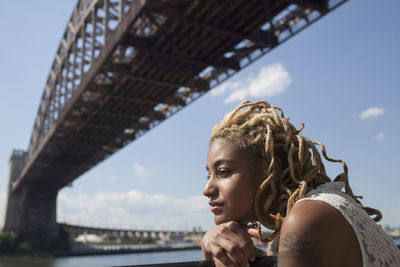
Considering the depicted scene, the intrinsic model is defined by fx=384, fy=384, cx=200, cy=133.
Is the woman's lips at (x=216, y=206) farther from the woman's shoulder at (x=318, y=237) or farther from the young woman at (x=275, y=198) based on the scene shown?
the woman's shoulder at (x=318, y=237)

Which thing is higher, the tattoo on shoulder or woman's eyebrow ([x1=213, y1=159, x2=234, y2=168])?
woman's eyebrow ([x1=213, y1=159, x2=234, y2=168])

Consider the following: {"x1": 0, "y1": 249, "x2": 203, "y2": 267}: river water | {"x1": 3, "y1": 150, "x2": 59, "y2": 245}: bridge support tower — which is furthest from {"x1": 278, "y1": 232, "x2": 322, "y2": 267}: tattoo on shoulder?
{"x1": 3, "y1": 150, "x2": 59, "y2": 245}: bridge support tower

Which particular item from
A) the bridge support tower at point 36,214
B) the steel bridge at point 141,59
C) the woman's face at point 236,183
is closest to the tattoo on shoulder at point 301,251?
the woman's face at point 236,183

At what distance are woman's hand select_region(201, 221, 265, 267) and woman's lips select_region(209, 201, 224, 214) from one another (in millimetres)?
111

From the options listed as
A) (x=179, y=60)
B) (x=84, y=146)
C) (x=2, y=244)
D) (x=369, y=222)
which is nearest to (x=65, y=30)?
(x=84, y=146)

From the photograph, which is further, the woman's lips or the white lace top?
the woman's lips

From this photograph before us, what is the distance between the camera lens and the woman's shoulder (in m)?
1.02

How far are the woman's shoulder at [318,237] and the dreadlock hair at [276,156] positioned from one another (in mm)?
206

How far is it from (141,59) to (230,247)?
18.2 metres

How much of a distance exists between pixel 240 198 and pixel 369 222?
421 mm

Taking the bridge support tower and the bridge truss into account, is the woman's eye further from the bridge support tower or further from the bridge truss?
the bridge support tower

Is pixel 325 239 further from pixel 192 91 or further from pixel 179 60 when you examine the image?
pixel 192 91

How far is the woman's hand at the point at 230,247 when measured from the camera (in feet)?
3.74

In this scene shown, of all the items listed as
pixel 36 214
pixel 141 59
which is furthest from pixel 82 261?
pixel 141 59
